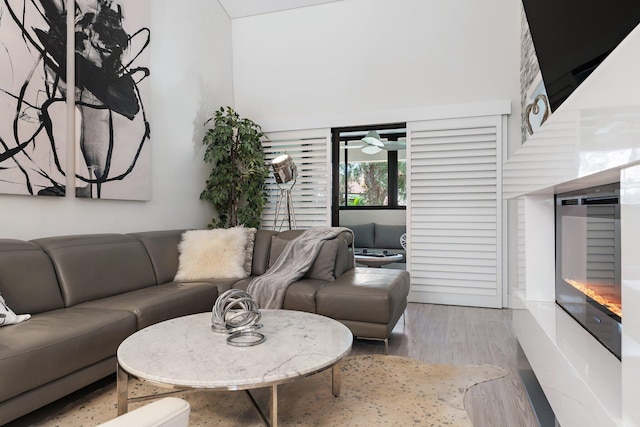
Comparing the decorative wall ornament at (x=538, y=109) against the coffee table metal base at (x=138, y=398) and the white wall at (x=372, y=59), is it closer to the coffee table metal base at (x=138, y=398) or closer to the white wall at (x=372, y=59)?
the white wall at (x=372, y=59)

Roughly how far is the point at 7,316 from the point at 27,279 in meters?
0.35

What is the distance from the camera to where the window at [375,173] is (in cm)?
580

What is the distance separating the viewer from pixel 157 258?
308 cm

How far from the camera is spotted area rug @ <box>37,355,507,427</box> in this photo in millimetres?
1729

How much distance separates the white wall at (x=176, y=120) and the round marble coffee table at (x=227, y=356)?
1.54 m

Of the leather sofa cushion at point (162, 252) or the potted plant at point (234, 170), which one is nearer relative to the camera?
the leather sofa cushion at point (162, 252)

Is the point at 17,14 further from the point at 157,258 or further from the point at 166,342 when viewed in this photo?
the point at 166,342

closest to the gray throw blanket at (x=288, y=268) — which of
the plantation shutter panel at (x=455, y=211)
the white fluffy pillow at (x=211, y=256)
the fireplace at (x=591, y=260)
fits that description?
the white fluffy pillow at (x=211, y=256)

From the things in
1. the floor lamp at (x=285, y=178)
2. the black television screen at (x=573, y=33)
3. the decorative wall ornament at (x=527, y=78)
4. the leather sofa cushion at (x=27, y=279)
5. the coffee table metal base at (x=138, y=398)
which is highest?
the decorative wall ornament at (x=527, y=78)

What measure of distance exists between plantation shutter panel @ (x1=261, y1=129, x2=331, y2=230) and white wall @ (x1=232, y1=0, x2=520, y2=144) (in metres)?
0.18

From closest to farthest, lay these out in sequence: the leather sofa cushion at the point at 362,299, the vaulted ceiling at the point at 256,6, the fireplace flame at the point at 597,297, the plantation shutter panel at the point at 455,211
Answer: the fireplace flame at the point at 597,297 → the leather sofa cushion at the point at 362,299 → the plantation shutter panel at the point at 455,211 → the vaulted ceiling at the point at 256,6

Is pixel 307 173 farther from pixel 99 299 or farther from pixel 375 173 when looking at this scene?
pixel 99 299

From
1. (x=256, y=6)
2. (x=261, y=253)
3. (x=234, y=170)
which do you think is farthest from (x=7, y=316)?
(x=256, y=6)

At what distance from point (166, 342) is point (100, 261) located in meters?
1.27
